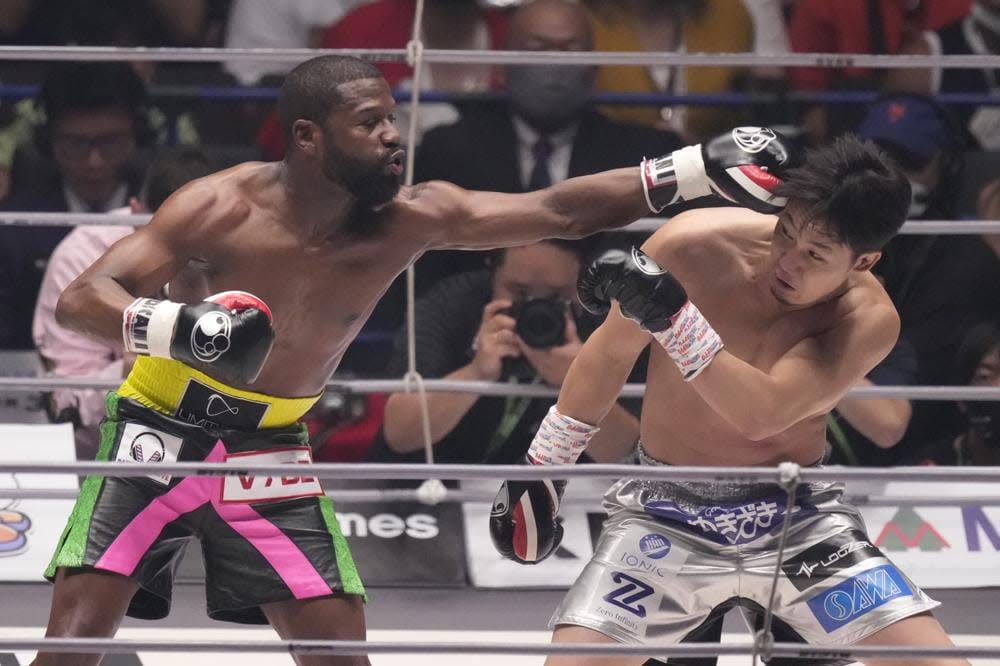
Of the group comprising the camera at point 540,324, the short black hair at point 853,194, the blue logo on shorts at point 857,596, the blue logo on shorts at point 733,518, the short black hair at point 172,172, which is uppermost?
the short black hair at point 172,172

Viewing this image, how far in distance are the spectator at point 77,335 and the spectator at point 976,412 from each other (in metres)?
1.81

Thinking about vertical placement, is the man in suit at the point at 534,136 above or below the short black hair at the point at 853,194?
above

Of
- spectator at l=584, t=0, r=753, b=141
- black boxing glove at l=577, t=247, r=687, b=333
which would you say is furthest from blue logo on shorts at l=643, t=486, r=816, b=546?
spectator at l=584, t=0, r=753, b=141

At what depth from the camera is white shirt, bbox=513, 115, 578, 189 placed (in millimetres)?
3816

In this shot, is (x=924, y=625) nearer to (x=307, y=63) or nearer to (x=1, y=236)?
(x=307, y=63)

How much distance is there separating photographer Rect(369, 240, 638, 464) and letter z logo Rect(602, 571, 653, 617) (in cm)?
80

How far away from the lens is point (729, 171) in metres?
2.42

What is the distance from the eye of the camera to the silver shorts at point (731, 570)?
2.42 meters


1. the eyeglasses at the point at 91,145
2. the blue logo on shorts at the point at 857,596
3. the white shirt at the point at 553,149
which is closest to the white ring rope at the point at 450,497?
the blue logo on shorts at the point at 857,596

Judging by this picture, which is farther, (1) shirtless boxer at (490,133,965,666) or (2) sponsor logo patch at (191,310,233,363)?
(1) shirtless boxer at (490,133,965,666)

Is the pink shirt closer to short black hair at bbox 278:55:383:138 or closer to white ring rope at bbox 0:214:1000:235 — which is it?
white ring rope at bbox 0:214:1000:235

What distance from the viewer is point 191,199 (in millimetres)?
2395

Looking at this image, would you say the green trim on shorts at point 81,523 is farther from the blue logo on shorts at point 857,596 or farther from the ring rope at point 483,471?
the blue logo on shorts at point 857,596

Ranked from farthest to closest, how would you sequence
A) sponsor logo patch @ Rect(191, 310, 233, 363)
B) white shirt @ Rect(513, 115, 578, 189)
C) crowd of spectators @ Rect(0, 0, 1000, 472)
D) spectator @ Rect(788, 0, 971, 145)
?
spectator @ Rect(788, 0, 971, 145) → white shirt @ Rect(513, 115, 578, 189) → crowd of spectators @ Rect(0, 0, 1000, 472) → sponsor logo patch @ Rect(191, 310, 233, 363)
